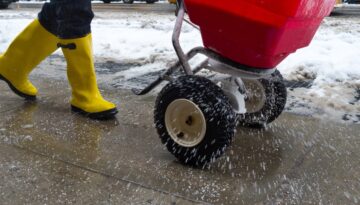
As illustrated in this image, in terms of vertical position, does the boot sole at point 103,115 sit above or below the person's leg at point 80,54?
below

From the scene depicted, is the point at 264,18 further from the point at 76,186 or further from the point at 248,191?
the point at 76,186

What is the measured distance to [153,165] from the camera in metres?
2.07

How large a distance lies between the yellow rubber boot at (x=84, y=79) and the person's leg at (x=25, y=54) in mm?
371

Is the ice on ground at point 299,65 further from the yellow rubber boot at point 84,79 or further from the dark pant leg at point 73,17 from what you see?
the dark pant leg at point 73,17

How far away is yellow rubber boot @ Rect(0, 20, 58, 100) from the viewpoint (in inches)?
117

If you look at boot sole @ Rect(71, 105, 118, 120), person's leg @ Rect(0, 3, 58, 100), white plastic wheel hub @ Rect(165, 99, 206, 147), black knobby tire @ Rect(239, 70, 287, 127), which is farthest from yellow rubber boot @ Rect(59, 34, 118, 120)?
black knobby tire @ Rect(239, 70, 287, 127)

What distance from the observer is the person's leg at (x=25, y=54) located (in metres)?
2.96

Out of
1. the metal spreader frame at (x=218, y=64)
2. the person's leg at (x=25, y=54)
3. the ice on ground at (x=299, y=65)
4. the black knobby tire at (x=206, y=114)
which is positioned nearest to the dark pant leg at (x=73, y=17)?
the person's leg at (x=25, y=54)

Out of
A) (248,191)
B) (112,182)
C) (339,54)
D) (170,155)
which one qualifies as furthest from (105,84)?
(339,54)

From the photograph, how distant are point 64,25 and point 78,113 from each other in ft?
2.00

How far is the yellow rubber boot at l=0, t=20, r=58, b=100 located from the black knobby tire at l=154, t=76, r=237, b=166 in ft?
4.36

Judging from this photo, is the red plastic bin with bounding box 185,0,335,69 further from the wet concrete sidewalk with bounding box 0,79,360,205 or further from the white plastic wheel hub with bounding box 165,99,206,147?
the wet concrete sidewalk with bounding box 0,79,360,205

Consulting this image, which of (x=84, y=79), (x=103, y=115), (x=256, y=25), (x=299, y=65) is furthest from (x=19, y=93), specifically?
(x=299, y=65)

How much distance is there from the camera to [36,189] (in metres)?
1.81
